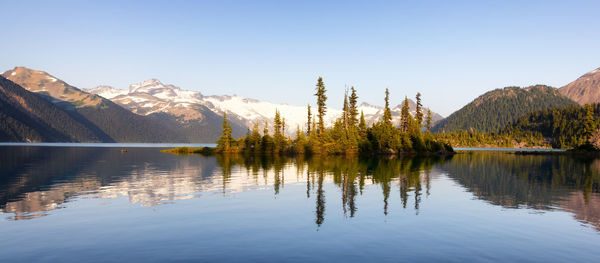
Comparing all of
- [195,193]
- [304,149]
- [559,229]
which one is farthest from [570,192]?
[304,149]

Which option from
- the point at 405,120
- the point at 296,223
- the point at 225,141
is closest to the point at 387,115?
the point at 405,120

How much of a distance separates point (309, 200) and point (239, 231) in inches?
460

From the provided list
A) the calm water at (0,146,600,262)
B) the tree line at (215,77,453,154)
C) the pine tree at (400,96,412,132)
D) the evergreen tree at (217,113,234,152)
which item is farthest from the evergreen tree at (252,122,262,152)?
the calm water at (0,146,600,262)

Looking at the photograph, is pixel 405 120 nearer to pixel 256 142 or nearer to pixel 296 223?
pixel 256 142

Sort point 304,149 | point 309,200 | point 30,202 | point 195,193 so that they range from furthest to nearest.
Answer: point 304,149 < point 195,193 < point 309,200 < point 30,202

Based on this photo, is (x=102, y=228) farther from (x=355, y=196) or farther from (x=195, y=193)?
(x=355, y=196)

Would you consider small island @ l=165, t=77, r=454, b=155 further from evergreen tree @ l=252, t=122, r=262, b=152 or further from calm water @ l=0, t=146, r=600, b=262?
calm water @ l=0, t=146, r=600, b=262

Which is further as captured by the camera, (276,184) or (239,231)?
(276,184)

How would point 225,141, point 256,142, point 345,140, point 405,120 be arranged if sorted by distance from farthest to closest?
1. point 405,120
2. point 225,141
3. point 256,142
4. point 345,140

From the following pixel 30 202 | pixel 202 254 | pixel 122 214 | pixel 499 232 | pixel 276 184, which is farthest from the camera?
pixel 276 184

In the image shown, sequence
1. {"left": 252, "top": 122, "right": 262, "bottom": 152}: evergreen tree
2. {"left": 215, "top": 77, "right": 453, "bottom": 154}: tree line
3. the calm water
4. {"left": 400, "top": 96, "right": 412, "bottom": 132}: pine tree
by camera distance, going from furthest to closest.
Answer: {"left": 400, "top": 96, "right": 412, "bottom": 132}: pine tree → {"left": 252, "top": 122, "right": 262, "bottom": 152}: evergreen tree → {"left": 215, "top": 77, "right": 453, "bottom": 154}: tree line → the calm water

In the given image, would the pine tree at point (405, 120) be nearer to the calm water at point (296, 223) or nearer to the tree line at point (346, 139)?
the tree line at point (346, 139)

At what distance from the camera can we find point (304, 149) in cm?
13062

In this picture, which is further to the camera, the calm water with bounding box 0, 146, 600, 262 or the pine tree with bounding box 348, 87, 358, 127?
the pine tree with bounding box 348, 87, 358, 127
